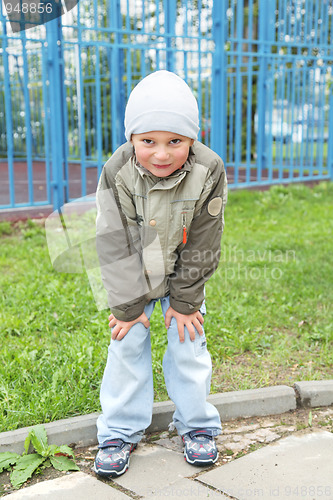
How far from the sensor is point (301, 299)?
3.87 m

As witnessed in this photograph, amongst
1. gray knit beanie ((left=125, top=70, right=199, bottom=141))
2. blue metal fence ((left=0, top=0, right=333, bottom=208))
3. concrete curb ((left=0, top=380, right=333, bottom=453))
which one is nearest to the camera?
gray knit beanie ((left=125, top=70, right=199, bottom=141))

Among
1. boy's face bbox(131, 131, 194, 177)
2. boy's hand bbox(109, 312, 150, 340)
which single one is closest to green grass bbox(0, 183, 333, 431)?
boy's hand bbox(109, 312, 150, 340)

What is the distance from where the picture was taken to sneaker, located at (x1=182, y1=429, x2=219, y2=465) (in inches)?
86.0

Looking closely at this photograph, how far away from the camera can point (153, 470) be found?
218cm

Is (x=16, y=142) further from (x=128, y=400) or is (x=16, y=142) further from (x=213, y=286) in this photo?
(x=128, y=400)

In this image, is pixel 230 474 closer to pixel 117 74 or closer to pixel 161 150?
pixel 161 150

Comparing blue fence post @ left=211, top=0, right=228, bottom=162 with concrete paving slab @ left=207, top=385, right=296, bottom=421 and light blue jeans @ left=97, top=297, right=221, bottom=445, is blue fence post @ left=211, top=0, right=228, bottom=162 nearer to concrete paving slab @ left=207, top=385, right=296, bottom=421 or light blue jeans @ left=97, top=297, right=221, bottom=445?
concrete paving slab @ left=207, top=385, right=296, bottom=421

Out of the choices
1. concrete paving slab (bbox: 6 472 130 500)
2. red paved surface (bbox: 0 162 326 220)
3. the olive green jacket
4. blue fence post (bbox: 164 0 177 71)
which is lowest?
red paved surface (bbox: 0 162 326 220)

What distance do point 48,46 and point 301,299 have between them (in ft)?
12.6

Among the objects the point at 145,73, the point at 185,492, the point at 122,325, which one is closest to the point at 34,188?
A: the point at 145,73

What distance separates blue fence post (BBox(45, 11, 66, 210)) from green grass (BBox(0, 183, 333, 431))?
31.9 inches

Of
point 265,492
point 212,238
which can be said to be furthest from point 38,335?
point 265,492

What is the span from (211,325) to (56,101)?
3.56m

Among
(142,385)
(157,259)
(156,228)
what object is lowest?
(142,385)
